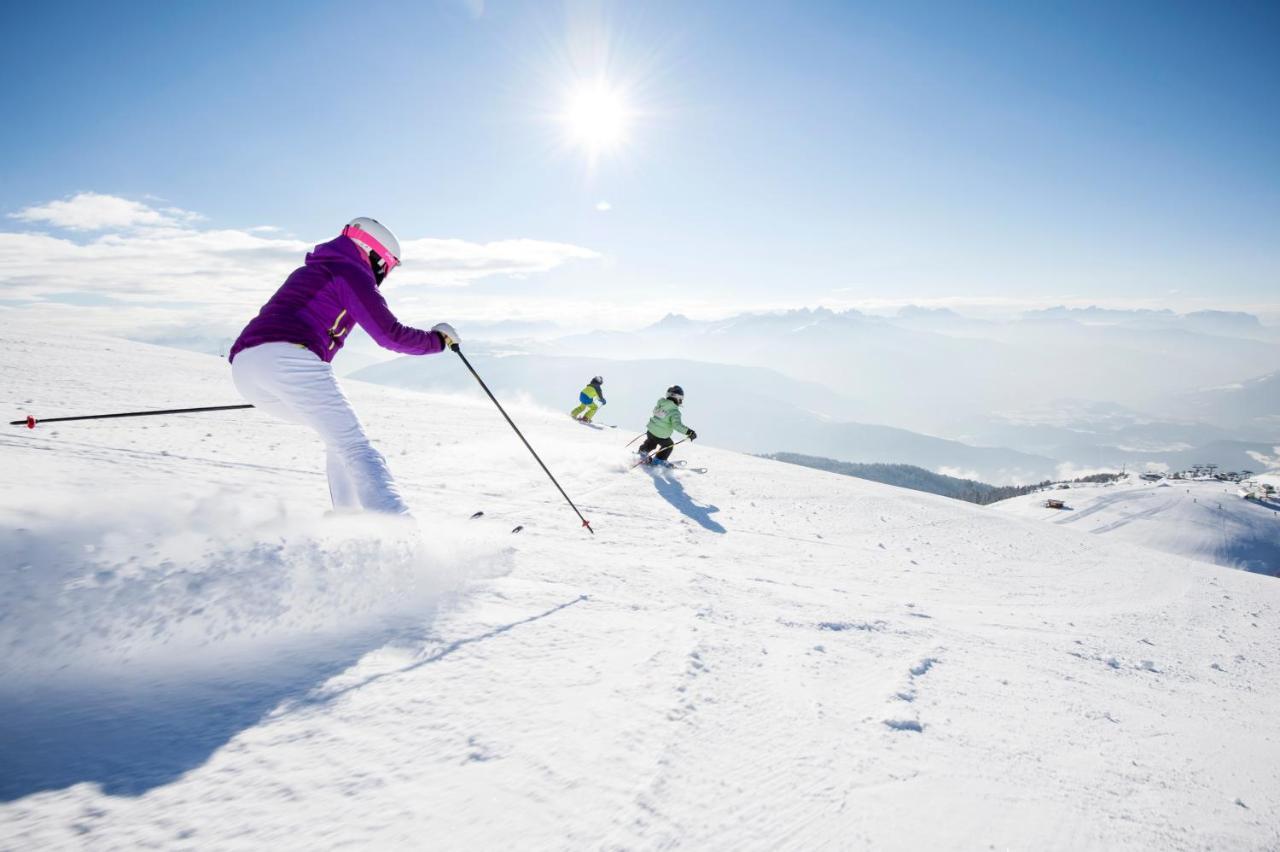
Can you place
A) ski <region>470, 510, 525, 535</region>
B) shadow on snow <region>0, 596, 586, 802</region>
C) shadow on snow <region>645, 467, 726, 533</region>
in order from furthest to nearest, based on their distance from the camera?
shadow on snow <region>645, 467, 726, 533</region> < ski <region>470, 510, 525, 535</region> < shadow on snow <region>0, 596, 586, 802</region>

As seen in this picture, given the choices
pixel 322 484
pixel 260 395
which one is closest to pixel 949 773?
pixel 260 395

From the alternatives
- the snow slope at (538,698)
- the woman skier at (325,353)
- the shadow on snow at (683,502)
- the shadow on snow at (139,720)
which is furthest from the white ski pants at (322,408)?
the shadow on snow at (683,502)

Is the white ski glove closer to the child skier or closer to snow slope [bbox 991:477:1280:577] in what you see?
the child skier

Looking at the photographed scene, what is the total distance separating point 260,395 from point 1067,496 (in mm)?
102590

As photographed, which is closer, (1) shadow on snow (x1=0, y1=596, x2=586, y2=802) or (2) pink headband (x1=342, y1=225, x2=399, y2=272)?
(1) shadow on snow (x1=0, y1=596, x2=586, y2=802)

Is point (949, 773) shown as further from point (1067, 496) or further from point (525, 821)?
point (1067, 496)

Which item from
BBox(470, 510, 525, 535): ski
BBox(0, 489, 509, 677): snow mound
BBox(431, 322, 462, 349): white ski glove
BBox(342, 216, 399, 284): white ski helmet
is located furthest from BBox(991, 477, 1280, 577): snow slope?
BBox(0, 489, 509, 677): snow mound

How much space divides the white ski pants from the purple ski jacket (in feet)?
0.39

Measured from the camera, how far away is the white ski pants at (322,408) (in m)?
3.72

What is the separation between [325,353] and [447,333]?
94cm

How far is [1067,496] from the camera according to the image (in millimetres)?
81375

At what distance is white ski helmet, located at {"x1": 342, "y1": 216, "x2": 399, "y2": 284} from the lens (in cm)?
419

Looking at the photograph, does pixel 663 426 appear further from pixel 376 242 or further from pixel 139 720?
pixel 139 720

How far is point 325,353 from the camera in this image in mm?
4039
